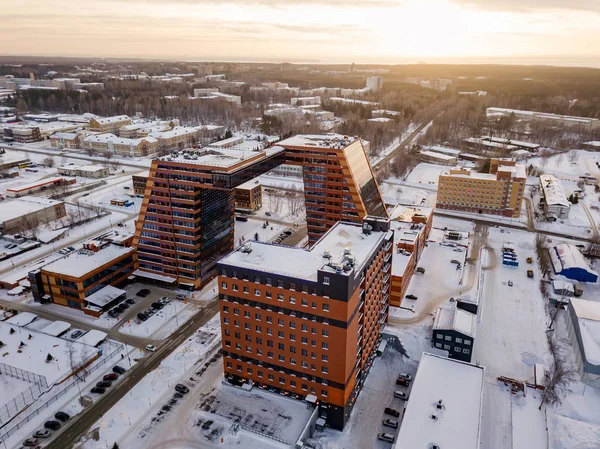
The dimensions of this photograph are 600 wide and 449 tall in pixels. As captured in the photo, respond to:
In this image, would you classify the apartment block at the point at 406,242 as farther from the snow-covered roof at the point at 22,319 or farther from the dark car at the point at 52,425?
the snow-covered roof at the point at 22,319

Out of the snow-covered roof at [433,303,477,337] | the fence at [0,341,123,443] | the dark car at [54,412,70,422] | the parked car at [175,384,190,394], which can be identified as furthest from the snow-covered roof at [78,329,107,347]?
the snow-covered roof at [433,303,477,337]

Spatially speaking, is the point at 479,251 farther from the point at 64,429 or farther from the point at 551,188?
the point at 64,429

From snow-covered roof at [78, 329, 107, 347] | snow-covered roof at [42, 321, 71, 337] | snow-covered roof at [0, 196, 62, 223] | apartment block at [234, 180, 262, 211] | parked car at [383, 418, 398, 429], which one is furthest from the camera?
apartment block at [234, 180, 262, 211]

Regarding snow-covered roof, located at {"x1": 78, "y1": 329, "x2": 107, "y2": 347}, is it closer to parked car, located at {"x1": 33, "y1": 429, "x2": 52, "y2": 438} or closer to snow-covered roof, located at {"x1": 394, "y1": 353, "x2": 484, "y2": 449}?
parked car, located at {"x1": 33, "y1": 429, "x2": 52, "y2": 438}

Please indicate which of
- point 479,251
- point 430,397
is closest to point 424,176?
point 479,251

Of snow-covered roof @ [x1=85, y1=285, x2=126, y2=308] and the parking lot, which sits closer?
the parking lot

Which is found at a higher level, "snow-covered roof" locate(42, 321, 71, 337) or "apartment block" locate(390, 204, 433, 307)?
"apartment block" locate(390, 204, 433, 307)

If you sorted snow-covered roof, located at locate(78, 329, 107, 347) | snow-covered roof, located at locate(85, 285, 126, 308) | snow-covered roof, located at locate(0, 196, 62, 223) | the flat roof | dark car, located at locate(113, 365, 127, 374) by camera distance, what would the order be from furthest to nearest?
snow-covered roof, located at locate(0, 196, 62, 223), snow-covered roof, located at locate(85, 285, 126, 308), snow-covered roof, located at locate(78, 329, 107, 347), dark car, located at locate(113, 365, 127, 374), the flat roof
